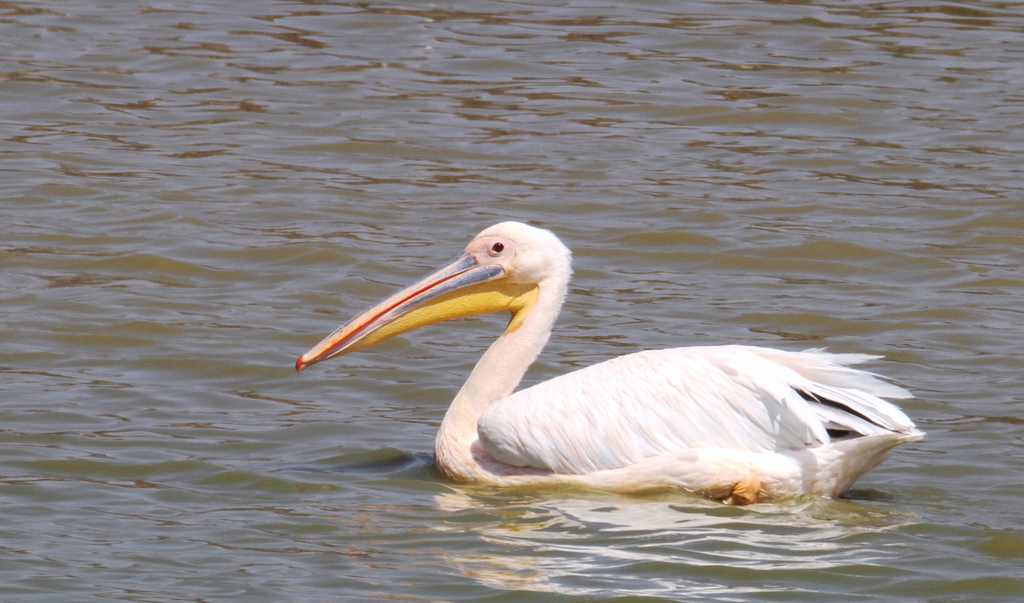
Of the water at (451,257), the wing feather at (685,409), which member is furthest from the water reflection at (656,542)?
the wing feather at (685,409)

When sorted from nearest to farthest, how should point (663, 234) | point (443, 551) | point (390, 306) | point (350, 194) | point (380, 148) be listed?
point (443, 551)
point (390, 306)
point (663, 234)
point (350, 194)
point (380, 148)

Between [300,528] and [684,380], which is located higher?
[684,380]

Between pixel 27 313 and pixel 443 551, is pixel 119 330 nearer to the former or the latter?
pixel 27 313

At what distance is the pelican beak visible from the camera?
5750mm

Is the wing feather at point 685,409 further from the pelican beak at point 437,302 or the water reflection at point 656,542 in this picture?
the pelican beak at point 437,302

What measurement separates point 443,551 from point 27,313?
10.1ft

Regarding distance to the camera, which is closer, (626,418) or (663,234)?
(626,418)

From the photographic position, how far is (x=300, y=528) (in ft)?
16.2

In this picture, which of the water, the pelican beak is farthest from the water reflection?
the pelican beak

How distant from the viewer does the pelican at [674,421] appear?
200 inches

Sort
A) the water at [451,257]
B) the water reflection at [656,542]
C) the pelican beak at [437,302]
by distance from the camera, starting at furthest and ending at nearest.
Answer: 1. the pelican beak at [437,302]
2. the water at [451,257]
3. the water reflection at [656,542]

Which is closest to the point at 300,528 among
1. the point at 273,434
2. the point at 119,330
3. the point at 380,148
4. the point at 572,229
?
the point at 273,434

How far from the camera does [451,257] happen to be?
8.05m

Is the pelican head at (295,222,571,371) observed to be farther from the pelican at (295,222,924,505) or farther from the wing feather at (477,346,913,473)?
the wing feather at (477,346,913,473)
